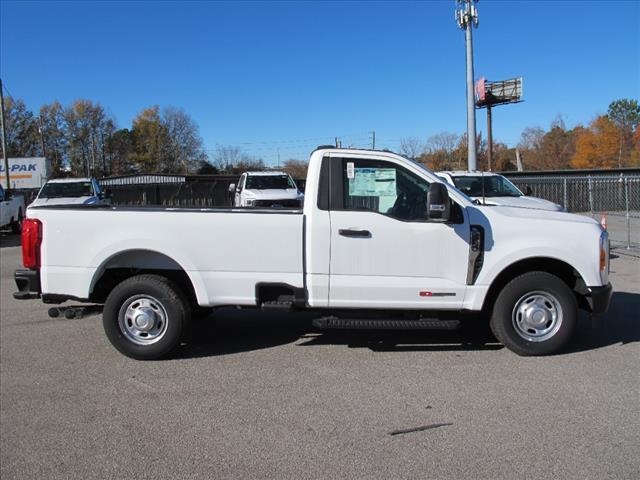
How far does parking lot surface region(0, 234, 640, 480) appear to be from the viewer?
341cm

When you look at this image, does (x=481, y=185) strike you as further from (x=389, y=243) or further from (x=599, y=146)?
(x=599, y=146)

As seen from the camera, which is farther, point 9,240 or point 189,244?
point 9,240

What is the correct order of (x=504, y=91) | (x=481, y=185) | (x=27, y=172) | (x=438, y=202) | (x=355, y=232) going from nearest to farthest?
1. (x=438, y=202)
2. (x=355, y=232)
3. (x=481, y=185)
4. (x=504, y=91)
5. (x=27, y=172)

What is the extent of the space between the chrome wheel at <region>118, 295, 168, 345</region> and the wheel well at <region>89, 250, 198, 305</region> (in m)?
0.31

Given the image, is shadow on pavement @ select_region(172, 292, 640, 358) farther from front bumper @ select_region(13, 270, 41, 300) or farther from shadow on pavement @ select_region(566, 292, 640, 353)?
front bumper @ select_region(13, 270, 41, 300)

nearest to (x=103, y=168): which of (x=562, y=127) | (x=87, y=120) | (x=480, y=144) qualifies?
(x=87, y=120)

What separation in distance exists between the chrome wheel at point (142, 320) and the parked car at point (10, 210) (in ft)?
53.6

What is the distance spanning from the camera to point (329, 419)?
13.3ft

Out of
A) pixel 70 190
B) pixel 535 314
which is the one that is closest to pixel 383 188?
pixel 535 314

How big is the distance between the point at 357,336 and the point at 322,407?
1.97 m

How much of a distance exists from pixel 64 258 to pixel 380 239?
3.09m

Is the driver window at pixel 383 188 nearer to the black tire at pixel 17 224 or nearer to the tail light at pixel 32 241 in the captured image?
the tail light at pixel 32 241

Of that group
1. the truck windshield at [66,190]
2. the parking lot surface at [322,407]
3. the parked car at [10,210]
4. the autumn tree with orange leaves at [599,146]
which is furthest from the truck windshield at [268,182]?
the autumn tree with orange leaves at [599,146]

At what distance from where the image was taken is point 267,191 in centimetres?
1870
